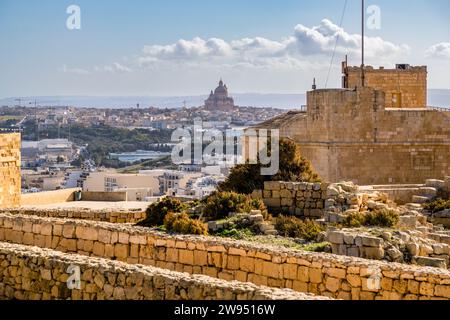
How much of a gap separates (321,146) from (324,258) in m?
12.8

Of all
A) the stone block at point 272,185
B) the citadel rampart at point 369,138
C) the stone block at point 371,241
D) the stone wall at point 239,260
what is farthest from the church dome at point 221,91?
the stone block at point 371,241

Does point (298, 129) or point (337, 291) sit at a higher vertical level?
point (298, 129)

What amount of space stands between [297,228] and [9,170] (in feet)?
41.0

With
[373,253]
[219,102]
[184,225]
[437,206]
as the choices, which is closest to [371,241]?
[373,253]

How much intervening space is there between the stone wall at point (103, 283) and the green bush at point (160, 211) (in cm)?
305

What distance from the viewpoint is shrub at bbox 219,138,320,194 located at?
15.7 m

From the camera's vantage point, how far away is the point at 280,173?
1568 centimetres

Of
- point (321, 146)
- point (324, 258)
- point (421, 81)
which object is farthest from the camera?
point (421, 81)

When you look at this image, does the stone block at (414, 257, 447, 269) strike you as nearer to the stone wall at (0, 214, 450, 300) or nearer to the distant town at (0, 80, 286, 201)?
the stone wall at (0, 214, 450, 300)

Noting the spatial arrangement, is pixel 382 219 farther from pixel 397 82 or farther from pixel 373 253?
pixel 397 82

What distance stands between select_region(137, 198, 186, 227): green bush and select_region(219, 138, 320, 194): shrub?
1598 millimetres

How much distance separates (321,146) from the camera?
2288cm

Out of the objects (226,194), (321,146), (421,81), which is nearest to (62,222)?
(226,194)
